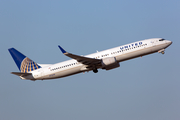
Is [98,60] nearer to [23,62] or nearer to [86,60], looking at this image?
[86,60]

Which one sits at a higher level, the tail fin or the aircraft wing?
the tail fin

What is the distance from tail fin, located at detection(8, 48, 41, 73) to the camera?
56.5m

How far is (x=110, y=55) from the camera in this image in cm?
5181

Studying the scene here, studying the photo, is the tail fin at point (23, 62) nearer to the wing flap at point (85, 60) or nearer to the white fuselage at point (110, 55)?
the white fuselage at point (110, 55)

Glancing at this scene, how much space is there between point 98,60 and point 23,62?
16.2m

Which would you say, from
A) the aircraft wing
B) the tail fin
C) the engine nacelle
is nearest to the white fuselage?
the engine nacelle

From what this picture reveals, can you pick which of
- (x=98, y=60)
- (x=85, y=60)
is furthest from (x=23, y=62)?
(x=98, y=60)

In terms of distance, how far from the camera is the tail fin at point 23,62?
56500 mm

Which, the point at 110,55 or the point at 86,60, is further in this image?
the point at 110,55

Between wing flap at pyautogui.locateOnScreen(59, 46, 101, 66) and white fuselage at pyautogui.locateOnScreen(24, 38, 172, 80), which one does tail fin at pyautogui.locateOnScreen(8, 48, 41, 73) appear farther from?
wing flap at pyautogui.locateOnScreen(59, 46, 101, 66)

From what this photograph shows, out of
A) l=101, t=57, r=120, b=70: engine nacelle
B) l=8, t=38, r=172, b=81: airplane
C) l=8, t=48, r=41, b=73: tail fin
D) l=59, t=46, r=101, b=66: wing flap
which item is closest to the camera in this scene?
l=59, t=46, r=101, b=66: wing flap

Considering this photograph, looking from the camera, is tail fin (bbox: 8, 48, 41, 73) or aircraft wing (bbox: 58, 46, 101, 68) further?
tail fin (bbox: 8, 48, 41, 73)

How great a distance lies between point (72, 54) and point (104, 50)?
753 centimetres

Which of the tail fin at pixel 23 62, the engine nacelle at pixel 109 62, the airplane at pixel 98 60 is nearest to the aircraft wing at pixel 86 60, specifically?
the airplane at pixel 98 60
